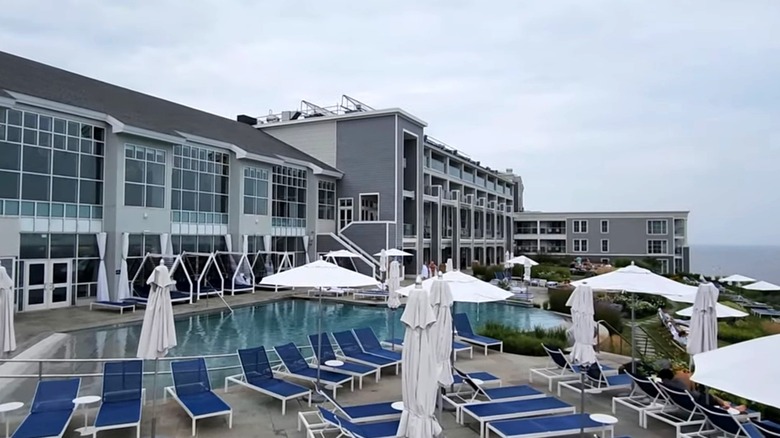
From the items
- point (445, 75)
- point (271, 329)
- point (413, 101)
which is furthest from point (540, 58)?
point (413, 101)

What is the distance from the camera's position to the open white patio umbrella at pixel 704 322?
7582mm

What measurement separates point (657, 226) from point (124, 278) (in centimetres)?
5157

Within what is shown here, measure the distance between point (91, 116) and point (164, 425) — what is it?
16104mm

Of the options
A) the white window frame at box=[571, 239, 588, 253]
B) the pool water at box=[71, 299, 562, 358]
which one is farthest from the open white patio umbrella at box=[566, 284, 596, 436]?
the white window frame at box=[571, 239, 588, 253]

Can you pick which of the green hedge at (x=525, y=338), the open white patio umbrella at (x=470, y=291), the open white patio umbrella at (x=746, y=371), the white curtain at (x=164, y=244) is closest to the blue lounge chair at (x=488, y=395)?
the open white patio umbrella at (x=470, y=291)

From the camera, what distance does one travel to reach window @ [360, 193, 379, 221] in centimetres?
3209

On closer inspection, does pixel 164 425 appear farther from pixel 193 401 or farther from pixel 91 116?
pixel 91 116

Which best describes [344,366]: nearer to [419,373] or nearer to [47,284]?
[419,373]

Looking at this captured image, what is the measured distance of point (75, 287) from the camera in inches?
715

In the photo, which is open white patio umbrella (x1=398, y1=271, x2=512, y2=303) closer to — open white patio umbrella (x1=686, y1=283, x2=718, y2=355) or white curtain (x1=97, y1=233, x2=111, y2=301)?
open white patio umbrella (x1=686, y1=283, x2=718, y2=355)

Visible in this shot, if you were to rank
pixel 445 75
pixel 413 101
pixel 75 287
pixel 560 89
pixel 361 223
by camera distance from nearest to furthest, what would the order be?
pixel 75 287 → pixel 560 89 → pixel 445 75 → pixel 361 223 → pixel 413 101

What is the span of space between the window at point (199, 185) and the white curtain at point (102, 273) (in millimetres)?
3541

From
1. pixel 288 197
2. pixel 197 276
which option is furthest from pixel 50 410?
pixel 288 197

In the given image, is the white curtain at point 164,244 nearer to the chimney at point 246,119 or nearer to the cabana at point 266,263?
the cabana at point 266,263
